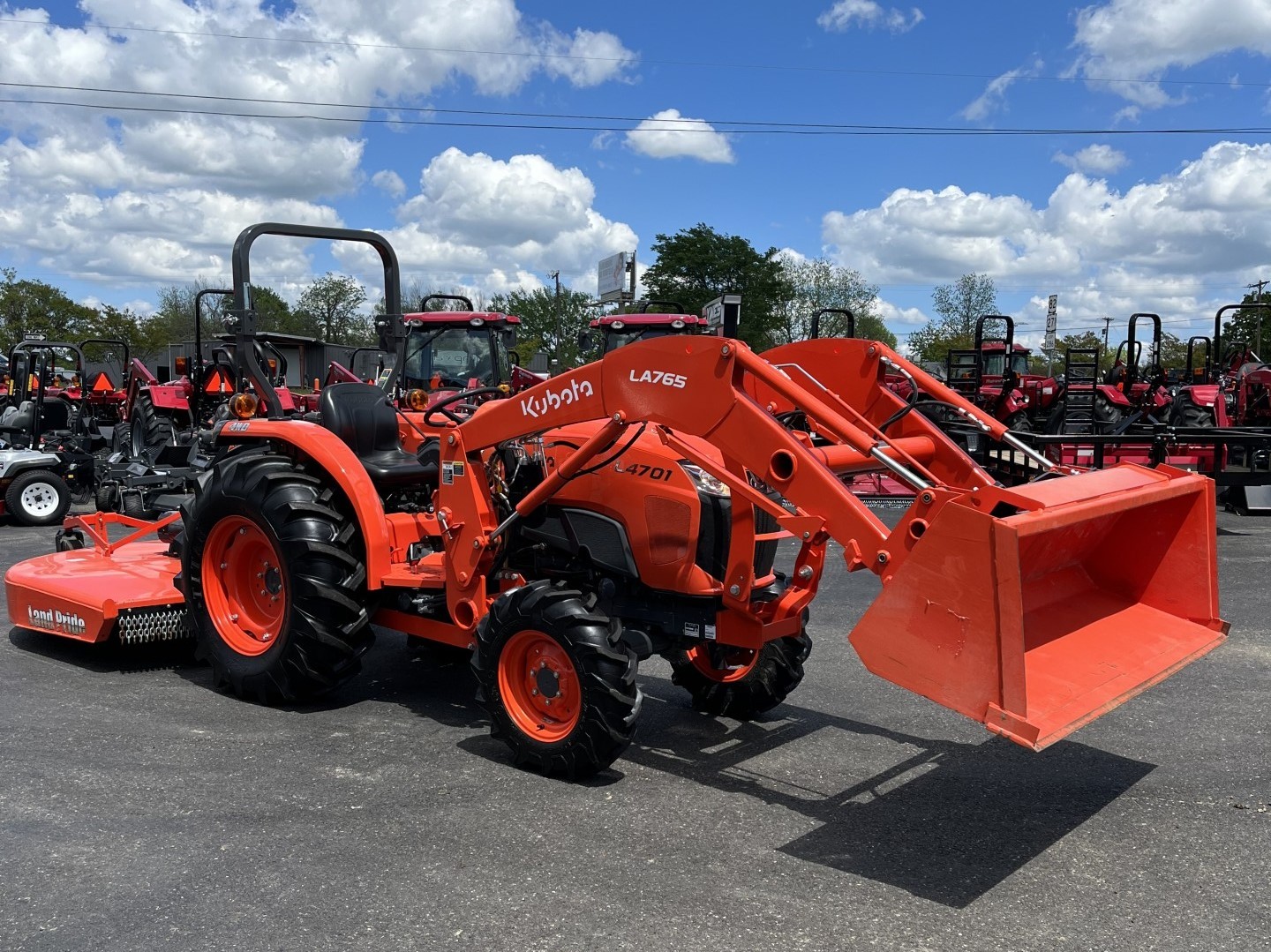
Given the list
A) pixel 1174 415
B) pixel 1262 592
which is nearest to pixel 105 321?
pixel 1174 415

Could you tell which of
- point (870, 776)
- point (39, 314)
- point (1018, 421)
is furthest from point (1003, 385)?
point (39, 314)

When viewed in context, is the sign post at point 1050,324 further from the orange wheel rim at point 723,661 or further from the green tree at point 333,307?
the green tree at point 333,307

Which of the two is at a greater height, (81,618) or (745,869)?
(81,618)

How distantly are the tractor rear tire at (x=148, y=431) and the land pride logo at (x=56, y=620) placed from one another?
8125mm

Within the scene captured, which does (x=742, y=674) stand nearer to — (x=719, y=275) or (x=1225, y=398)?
(x=1225, y=398)

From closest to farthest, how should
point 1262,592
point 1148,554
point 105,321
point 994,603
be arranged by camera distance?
1. point 994,603
2. point 1148,554
3. point 1262,592
4. point 105,321

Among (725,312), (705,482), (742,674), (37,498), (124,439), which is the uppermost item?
(725,312)

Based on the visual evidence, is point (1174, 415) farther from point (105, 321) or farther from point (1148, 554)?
point (105, 321)

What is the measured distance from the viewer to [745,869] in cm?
361

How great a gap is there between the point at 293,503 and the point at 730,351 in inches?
97.0

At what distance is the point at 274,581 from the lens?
225 inches

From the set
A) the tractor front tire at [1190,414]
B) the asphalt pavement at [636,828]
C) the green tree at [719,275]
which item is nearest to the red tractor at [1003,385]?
the tractor front tire at [1190,414]

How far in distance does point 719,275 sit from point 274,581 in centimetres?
4492

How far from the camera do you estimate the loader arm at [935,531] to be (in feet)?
10.9
